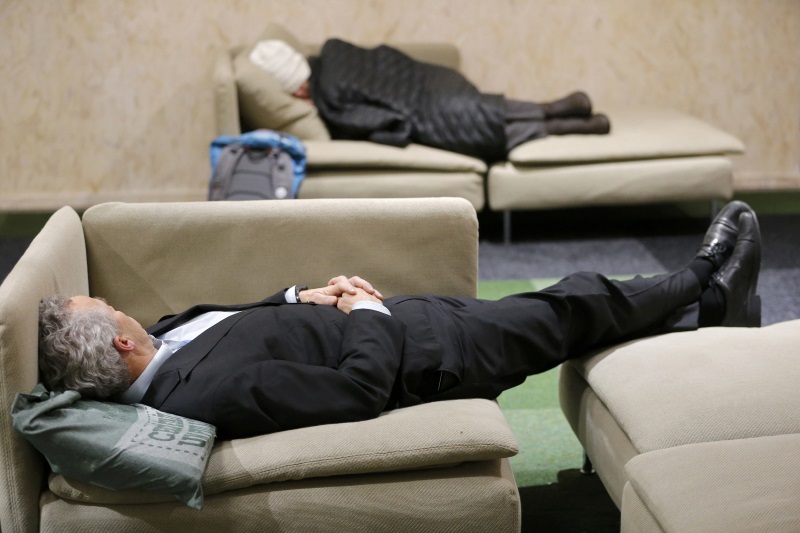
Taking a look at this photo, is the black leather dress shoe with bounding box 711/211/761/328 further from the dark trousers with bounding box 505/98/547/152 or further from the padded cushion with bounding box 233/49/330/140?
the padded cushion with bounding box 233/49/330/140

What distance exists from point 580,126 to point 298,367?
110 inches

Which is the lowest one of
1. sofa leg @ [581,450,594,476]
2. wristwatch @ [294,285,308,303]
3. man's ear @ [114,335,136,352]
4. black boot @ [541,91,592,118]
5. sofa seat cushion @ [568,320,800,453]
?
sofa leg @ [581,450,594,476]

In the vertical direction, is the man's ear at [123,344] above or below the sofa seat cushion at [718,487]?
above

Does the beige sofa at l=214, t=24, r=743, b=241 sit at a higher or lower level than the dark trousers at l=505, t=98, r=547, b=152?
lower

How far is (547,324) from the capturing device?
215 cm

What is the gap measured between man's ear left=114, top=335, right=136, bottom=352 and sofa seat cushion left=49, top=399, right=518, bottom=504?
0.90 ft

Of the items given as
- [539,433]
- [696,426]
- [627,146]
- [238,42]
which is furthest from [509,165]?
[696,426]

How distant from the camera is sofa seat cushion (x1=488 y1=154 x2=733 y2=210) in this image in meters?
4.12

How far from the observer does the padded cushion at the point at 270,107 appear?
4.12 metres

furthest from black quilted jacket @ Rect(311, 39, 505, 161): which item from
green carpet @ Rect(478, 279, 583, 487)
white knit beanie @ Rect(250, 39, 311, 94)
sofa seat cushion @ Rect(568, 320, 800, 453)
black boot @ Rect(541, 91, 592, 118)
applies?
sofa seat cushion @ Rect(568, 320, 800, 453)

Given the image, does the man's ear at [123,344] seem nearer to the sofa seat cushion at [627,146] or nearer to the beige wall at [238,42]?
the sofa seat cushion at [627,146]

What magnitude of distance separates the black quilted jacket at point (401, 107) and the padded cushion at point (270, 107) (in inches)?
3.4

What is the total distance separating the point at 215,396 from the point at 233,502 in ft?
0.67

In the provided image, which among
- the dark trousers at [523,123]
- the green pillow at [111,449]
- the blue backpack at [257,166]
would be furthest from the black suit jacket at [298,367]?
the dark trousers at [523,123]
